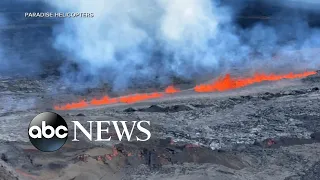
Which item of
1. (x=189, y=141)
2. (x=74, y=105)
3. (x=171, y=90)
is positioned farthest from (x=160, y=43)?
(x=189, y=141)

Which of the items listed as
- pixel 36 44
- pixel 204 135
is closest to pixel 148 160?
pixel 204 135

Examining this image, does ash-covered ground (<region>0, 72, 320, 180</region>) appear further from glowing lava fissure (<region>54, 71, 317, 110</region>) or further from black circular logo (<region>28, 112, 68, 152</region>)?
glowing lava fissure (<region>54, 71, 317, 110</region>)

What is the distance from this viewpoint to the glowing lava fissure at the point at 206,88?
16.0 m

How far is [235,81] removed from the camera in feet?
59.0

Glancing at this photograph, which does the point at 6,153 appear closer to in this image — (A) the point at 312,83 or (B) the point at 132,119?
(B) the point at 132,119

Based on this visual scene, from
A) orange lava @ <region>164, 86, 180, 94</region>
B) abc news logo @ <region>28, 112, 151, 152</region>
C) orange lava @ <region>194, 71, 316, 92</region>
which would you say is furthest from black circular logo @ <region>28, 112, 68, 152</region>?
orange lava @ <region>194, 71, 316, 92</region>

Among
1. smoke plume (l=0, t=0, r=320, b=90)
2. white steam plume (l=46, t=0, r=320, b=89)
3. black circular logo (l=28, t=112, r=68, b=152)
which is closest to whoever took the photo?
black circular logo (l=28, t=112, r=68, b=152)

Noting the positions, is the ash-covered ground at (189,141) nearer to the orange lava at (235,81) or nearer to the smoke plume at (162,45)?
the orange lava at (235,81)

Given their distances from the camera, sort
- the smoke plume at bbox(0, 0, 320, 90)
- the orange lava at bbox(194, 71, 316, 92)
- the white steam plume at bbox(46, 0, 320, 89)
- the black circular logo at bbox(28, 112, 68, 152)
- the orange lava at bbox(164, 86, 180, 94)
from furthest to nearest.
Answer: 1. the white steam plume at bbox(46, 0, 320, 89)
2. the smoke plume at bbox(0, 0, 320, 90)
3. the orange lava at bbox(194, 71, 316, 92)
4. the orange lava at bbox(164, 86, 180, 94)
5. the black circular logo at bbox(28, 112, 68, 152)

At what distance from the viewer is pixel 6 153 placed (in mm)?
11758

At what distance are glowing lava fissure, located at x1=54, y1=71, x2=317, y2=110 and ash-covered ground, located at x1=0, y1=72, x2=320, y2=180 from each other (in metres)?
0.56

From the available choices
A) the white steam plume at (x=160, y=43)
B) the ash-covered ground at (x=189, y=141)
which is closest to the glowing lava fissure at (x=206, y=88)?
the ash-covered ground at (x=189, y=141)

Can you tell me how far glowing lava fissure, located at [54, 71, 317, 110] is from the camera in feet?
52.5

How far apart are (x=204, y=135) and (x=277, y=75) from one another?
290 inches
